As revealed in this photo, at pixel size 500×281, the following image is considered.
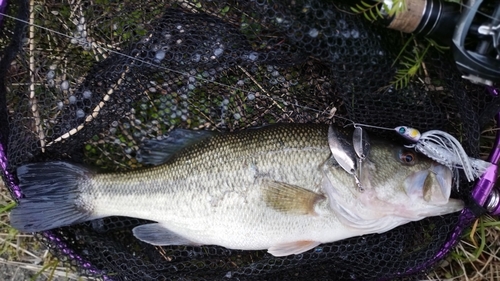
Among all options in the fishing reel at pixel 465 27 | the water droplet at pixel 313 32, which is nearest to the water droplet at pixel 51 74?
the water droplet at pixel 313 32

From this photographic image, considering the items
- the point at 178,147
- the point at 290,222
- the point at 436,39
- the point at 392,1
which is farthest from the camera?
the point at 178,147

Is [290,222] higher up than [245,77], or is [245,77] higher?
[245,77]

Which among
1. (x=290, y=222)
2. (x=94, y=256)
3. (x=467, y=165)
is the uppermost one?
(x=467, y=165)

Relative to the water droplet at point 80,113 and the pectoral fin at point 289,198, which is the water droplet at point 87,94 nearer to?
the water droplet at point 80,113

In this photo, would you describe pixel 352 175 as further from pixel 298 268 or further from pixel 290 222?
pixel 298 268

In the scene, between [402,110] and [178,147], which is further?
[178,147]

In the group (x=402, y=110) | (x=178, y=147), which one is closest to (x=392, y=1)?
(x=402, y=110)

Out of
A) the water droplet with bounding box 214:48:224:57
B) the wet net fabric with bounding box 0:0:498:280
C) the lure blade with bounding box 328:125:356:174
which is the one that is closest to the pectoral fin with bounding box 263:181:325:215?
the lure blade with bounding box 328:125:356:174
